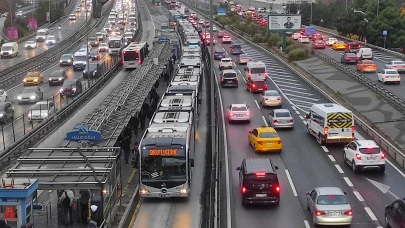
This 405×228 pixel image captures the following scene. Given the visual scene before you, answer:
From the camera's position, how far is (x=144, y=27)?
13312 cm

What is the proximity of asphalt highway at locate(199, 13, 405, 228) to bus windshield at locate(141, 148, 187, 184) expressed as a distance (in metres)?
2.48

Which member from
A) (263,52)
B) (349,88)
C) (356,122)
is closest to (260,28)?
(263,52)

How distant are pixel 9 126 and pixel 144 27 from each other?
328 ft

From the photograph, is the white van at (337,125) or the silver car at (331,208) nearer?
the silver car at (331,208)

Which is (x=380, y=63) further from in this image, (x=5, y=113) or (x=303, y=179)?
(x=303, y=179)

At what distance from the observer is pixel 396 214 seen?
1973cm

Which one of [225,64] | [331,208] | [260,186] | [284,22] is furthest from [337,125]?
[284,22]

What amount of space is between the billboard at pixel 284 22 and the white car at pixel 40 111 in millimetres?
43927

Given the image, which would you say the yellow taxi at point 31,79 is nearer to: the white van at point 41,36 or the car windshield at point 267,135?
the car windshield at point 267,135

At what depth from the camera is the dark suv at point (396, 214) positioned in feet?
63.3

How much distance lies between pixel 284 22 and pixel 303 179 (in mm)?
53944

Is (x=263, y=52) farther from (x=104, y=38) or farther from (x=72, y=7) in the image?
(x=72, y=7)

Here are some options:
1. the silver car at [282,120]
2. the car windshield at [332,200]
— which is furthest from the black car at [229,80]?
the car windshield at [332,200]

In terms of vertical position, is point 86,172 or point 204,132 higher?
point 86,172
